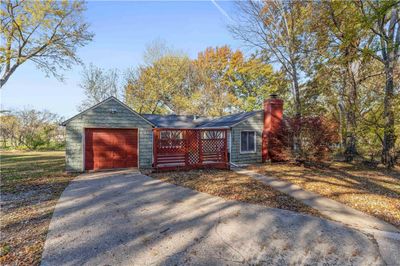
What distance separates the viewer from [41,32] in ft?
49.4

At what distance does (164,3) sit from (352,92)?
12155 millimetres

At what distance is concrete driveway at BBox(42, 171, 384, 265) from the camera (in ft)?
10.4

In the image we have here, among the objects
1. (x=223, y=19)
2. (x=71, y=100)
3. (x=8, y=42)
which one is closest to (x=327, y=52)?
(x=223, y=19)

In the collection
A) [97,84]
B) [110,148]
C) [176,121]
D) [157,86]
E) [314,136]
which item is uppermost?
[97,84]

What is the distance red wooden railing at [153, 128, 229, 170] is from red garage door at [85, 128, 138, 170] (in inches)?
81.2

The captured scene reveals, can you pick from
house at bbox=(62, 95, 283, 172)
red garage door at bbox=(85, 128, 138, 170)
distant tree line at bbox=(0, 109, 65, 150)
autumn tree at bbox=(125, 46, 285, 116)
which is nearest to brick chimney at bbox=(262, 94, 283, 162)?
house at bbox=(62, 95, 283, 172)

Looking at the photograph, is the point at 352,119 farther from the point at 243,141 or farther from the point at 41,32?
the point at 41,32

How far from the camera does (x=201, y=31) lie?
15891 millimetres

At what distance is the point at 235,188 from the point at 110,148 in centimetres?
688

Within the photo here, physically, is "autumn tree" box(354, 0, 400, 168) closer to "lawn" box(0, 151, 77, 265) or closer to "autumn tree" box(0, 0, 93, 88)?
"lawn" box(0, 151, 77, 265)

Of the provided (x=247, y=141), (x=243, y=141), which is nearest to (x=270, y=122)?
(x=247, y=141)

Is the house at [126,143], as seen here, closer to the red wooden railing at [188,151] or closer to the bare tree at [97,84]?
the red wooden railing at [188,151]

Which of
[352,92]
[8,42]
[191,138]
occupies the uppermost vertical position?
[8,42]

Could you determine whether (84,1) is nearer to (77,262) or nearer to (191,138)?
(191,138)
